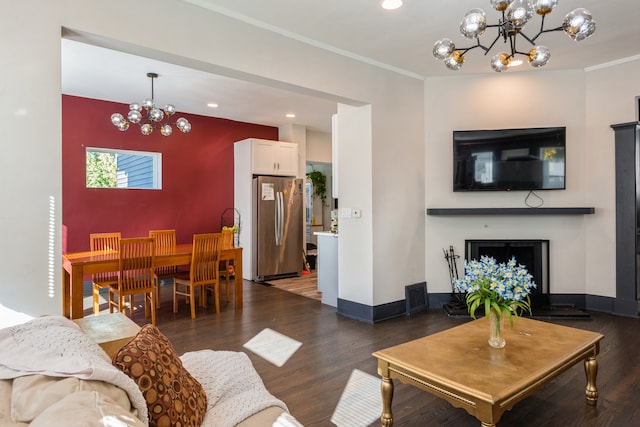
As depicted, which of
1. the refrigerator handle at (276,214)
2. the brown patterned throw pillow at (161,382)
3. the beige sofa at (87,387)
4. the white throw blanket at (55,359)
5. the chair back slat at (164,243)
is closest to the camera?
the beige sofa at (87,387)

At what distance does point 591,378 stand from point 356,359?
5.27ft

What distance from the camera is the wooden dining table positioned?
12.3 ft

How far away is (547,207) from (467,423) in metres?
3.24

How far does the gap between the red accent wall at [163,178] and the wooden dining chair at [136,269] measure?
71.7 inches

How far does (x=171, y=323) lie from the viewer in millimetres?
4262

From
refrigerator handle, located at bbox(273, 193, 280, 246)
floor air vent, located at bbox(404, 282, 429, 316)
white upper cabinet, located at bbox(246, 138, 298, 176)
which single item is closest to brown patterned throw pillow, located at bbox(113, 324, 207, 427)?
floor air vent, located at bbox(404, 282, 429, 316)

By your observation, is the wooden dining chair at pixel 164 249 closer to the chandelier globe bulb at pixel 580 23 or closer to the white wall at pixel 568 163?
the white wall at pixel 568 163

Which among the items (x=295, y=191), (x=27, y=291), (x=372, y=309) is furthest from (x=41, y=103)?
(x=295, y=191)

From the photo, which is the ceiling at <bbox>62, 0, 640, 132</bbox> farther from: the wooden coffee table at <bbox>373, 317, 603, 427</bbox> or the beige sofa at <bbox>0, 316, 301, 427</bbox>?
the beige sofa at <bbox>0, 316, 301, 427</bbox>

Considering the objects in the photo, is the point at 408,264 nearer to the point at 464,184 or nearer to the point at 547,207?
the point at 464,184

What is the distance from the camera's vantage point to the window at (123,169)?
5.75 meters

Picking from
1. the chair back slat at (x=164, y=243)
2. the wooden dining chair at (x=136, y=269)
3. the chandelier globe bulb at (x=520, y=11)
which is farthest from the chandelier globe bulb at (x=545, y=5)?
the chair back slat at (x=164, y=243)

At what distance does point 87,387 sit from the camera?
3.39 feet

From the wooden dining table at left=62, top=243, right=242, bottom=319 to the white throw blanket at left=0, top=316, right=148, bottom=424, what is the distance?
2.73 meters
